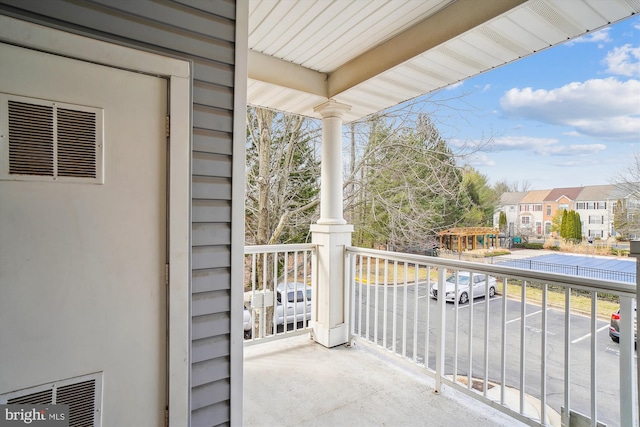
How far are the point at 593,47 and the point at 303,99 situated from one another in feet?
15.5

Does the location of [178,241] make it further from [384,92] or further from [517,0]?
[384,92]

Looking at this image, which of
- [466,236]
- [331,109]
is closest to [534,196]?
[466,236]

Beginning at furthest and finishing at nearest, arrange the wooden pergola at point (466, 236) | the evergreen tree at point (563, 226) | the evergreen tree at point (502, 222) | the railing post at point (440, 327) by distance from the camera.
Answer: the wooden pergola at point (466, 236) < the evergreen tree at point (502, 222) < the evergreen tree at point (563, 226) < the railing post at point (440, 327)

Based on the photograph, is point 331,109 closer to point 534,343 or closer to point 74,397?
point 74,397

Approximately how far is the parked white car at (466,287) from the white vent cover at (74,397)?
2086 millimetres

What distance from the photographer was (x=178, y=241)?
4.56ft

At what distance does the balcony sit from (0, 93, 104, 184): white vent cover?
168 cm

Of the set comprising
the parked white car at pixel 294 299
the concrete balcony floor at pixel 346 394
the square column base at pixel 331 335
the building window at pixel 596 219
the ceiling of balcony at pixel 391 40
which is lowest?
the concrete balcony floor at pixel 346 394

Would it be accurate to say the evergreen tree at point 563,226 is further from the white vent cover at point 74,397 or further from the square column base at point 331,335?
the white vent cover at point 74,397

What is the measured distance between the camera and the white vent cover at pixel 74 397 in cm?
110

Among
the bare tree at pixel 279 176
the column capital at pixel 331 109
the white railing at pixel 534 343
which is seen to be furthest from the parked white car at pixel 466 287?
the bare tree at pixel 279 176

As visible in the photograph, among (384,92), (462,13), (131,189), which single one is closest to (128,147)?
(131,189)

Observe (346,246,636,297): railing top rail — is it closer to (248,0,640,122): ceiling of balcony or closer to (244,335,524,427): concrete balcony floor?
(244,335,524,427): concrete balcony floor

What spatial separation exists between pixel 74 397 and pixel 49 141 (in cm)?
98
